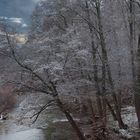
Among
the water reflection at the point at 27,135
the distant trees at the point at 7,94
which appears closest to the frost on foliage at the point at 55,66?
the distant trees at the point at 7,94

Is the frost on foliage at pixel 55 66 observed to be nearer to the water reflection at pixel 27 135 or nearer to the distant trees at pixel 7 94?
the distant trees at pixel 7 94

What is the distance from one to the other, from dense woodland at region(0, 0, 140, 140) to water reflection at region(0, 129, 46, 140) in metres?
2.75

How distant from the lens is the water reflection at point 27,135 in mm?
16312

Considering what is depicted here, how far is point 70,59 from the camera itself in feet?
40.3

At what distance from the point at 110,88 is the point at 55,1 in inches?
220

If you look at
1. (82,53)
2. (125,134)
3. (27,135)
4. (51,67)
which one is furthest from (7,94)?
(125,134)

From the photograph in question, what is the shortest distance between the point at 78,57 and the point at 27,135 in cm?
738

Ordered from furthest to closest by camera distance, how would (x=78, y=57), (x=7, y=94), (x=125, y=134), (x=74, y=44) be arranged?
(x=7, y=94), (x=125, y=134), (x=74, y=44), (x=78, y=57)

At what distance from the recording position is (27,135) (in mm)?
17281

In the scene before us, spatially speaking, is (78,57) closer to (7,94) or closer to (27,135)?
(7,94)

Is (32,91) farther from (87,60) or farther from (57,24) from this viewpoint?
(57,24)

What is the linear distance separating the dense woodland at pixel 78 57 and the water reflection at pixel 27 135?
2.75 m

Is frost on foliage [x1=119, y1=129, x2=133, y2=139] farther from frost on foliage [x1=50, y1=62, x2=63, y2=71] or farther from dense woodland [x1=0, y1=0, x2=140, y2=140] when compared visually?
frost on foliage [x1=50, y1=62, x2=63, y2=71]

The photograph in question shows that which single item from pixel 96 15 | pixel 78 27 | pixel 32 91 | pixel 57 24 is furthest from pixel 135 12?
pixel 32 91
